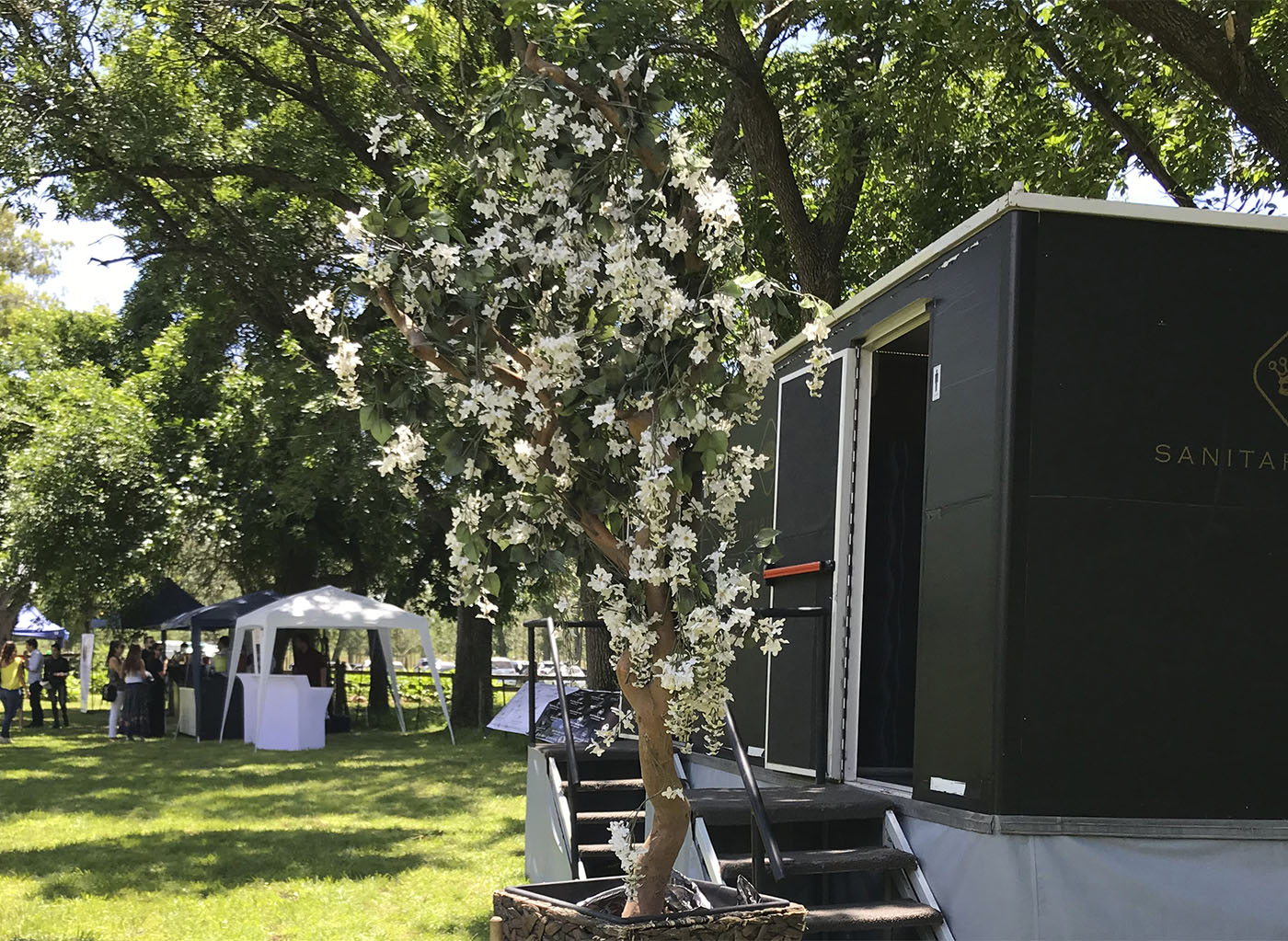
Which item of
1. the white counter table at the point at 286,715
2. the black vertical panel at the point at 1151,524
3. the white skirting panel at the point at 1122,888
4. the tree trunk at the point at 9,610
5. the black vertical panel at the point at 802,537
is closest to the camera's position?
the white skirting panel at the point at 1122,888

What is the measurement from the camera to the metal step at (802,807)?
5363 millimetres

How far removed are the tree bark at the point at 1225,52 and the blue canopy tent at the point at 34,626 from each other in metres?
29.4

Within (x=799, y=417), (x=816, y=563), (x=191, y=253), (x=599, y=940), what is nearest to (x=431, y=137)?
(x=191, y=253)

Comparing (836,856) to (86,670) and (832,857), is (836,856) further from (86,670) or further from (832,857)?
(86,670)

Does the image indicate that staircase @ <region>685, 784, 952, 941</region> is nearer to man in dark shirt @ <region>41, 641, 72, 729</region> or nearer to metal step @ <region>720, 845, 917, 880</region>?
metal step @ <region>720, 845, 917, 880</region>

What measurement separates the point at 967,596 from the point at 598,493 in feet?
5.95

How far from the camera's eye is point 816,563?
21.3ft

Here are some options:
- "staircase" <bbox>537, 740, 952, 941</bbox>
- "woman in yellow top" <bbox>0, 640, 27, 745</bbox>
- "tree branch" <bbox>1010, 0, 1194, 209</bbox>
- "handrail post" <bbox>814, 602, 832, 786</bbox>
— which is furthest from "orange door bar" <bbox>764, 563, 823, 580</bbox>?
"woman in yellow top" <bbox>0, 640, 27, 745</bbox>

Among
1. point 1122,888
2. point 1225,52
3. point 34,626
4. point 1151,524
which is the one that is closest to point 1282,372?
point 1151,524

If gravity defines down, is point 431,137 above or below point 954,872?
above

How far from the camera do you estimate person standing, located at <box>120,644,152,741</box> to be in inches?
749

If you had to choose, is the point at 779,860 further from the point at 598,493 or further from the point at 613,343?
the point at 613,343

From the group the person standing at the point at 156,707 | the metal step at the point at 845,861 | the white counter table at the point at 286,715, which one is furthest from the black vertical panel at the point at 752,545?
the person standing at the point at 156,707

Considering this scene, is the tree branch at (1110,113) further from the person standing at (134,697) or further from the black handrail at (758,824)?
the person standing at (134,697)
